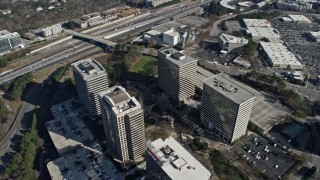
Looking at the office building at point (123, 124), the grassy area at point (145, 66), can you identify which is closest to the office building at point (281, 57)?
the grassy area at point (145, 66)

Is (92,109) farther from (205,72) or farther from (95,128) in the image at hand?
(205,72)

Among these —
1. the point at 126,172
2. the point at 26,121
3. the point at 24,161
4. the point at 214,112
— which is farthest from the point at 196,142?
the point at 26,121

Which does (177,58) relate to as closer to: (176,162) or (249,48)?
(176,162)

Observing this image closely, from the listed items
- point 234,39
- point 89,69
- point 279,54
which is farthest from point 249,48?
point 89,69

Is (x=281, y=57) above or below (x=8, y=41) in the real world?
below

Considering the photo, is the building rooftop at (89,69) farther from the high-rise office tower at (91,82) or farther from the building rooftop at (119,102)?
the building rooftop at (119,102)

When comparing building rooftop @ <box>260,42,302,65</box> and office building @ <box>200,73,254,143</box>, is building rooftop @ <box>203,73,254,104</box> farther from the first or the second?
building rooftop @ <box>260,42,302,65</box>
